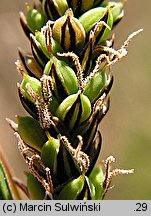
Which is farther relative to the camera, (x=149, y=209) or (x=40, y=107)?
(x=149, y=209)

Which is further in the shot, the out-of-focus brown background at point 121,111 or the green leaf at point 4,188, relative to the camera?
the out-of-focus brown background at point 121,111

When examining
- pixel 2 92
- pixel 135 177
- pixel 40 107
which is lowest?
pixel 135 177

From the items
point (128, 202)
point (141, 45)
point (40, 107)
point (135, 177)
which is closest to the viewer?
point (40, 107)

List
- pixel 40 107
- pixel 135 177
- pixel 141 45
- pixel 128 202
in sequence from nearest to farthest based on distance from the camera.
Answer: pixel 40 107 → pixel 128 202 → pixel 135 177 → pixel 141 45

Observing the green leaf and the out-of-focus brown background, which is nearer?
the green leaf

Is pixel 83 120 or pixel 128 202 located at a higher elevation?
pixel 83 120

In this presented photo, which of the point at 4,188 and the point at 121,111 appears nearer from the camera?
the point at 4,188

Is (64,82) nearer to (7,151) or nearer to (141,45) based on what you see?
(7,151)

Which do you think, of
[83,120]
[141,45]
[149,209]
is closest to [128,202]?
[149,209]
